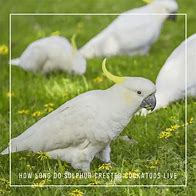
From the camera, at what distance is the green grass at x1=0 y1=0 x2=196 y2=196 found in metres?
3.31

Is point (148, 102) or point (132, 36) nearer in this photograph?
point (148, 102)

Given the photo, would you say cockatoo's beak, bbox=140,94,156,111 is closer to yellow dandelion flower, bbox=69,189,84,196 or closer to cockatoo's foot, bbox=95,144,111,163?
cockatoo's foot, bbox=95,144,111,163

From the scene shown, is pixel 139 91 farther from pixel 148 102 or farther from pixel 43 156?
pixel 43 156

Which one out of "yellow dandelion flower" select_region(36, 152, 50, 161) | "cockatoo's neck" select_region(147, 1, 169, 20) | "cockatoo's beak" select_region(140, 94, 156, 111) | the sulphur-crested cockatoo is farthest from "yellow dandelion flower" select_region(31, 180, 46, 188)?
"cockatoo's neck" select_region(147, 1, 169, 20)

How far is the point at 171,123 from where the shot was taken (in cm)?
385

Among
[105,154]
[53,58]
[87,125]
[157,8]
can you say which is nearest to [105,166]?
[105,154]

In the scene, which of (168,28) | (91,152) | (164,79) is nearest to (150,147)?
(91,152)

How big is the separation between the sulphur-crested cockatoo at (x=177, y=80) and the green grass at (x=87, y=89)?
0.22 feet

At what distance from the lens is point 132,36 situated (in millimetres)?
6254

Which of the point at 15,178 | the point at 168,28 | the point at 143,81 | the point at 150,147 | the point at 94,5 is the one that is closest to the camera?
the point at 143,81

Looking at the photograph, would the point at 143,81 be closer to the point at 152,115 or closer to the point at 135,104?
the point at 135,104

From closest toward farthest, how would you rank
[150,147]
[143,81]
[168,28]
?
[143,81], [150,147], [168,28]

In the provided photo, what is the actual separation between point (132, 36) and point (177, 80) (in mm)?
2096

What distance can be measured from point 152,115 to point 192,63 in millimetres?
485
